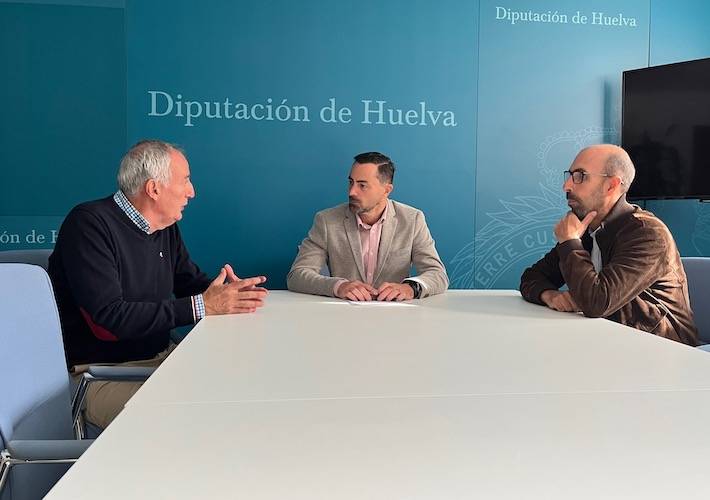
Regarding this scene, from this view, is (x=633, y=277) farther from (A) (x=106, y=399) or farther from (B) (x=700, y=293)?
(A) (x=106, y=399)

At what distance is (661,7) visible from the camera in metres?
4.42

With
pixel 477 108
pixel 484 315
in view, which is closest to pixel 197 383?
pixel 484 315

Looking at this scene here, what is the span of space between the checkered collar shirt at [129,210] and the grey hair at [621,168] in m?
1.78

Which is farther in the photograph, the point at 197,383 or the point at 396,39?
the point at 396,39

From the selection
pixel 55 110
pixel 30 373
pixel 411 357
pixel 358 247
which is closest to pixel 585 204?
pixel 358 247

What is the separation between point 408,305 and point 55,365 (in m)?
1.28

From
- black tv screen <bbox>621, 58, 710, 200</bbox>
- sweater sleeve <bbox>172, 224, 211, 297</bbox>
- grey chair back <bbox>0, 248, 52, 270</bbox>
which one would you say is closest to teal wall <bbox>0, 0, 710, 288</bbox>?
black tv screen <bbox>621, 58, 710, 200</bbox>

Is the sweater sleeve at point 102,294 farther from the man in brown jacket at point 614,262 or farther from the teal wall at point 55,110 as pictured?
the teal wall at point 55,110

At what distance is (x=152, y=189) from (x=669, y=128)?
10.1ft

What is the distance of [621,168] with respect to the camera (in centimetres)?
259

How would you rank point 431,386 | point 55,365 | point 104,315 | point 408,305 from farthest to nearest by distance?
point 408,305 < point 104,315 < point 55,365 < point 431,386

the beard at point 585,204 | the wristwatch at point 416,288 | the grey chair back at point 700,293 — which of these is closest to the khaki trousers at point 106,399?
the wristwatch at point 416,288

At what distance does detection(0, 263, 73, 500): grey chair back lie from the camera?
1366 mm

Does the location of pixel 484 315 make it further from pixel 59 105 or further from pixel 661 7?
pixel 661 7
